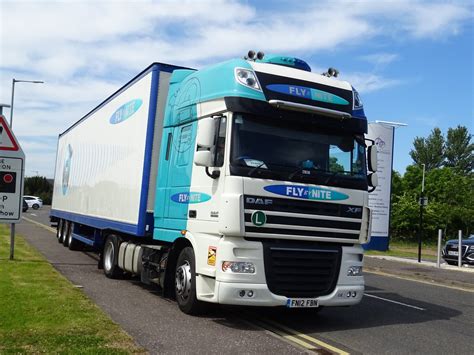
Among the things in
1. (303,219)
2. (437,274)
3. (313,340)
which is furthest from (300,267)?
(437,274)

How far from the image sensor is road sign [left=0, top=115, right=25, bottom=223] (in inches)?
458

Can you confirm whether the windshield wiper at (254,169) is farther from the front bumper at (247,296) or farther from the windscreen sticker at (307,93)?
the front bumper at (247,296)

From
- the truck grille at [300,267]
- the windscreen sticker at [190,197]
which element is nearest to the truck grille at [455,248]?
the truck grille at [300,267]

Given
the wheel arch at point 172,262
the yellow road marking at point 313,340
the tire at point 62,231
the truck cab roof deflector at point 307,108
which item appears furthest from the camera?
the tire at point 62,231

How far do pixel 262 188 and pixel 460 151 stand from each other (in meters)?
94.4

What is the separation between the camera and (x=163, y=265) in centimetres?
911

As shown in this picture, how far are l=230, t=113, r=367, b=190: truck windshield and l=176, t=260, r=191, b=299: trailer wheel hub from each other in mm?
1786

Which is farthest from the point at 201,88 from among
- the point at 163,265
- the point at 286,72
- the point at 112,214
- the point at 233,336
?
the point at 112,214

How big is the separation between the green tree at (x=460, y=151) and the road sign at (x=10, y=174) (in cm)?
9092

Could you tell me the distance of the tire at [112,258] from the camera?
1166 centimetres

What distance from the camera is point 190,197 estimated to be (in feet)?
27.1

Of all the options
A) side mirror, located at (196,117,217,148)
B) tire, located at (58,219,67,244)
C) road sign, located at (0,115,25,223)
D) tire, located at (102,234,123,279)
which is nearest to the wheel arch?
side mirror, located at (196,117,217,148)

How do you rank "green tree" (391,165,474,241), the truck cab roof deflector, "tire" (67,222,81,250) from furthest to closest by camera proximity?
"green tree" (391,165,474,241)
"tire" (67,222,81,250)
the truck cab roof deflector

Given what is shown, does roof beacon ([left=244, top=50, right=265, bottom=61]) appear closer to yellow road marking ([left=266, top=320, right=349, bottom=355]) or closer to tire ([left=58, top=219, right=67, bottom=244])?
yellow road marking ([left=266, top=320, right=349, bottom=355])
